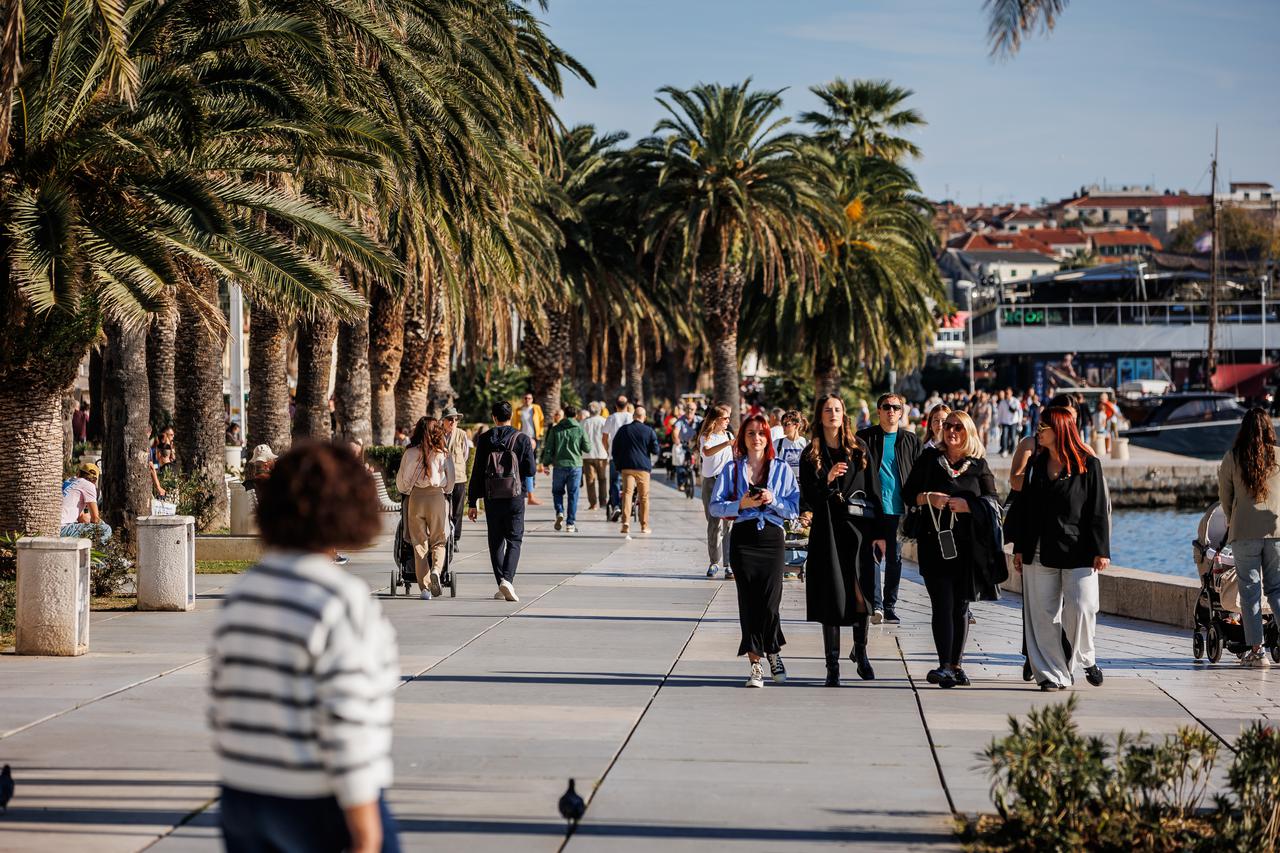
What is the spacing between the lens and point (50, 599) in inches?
405

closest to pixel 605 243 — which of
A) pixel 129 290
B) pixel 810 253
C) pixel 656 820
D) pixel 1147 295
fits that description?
pixel 810 253

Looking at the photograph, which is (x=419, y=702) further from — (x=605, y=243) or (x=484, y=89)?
(x=605, y=243)

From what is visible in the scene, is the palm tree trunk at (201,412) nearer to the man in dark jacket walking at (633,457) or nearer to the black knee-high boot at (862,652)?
→ the man in dark jacket walking at (633,457)

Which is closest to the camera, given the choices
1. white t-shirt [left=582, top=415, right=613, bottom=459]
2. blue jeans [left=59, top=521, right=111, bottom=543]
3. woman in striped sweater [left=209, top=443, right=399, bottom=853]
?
woman in striped sweater [left=209, top=443, right=399, bottom=853]

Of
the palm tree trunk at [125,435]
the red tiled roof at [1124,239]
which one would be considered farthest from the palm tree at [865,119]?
the red tiled roof at [1124,239]

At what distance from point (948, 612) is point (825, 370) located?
31902 millimetres

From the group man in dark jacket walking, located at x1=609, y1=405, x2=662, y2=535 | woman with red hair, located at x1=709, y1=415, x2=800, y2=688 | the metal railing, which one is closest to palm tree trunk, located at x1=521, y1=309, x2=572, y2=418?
man in dark jacket walking, located at x1=609, y1=405, x2=662, y2=535

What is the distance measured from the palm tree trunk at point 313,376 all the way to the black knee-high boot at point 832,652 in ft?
49.5

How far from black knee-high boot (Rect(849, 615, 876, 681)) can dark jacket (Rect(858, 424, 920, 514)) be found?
233cm

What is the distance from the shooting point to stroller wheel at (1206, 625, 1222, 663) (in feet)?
34.9

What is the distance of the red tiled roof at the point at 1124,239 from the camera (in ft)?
569

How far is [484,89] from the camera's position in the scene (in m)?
20.9

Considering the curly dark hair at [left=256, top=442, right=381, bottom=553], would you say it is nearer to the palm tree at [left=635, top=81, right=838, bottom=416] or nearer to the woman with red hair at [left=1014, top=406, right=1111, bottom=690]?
the woman with red hair at [left=1014, top=406, right=1111, bottom=690]

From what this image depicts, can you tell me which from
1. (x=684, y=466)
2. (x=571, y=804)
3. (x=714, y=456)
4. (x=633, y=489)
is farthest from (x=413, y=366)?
(x=571, y=804)
